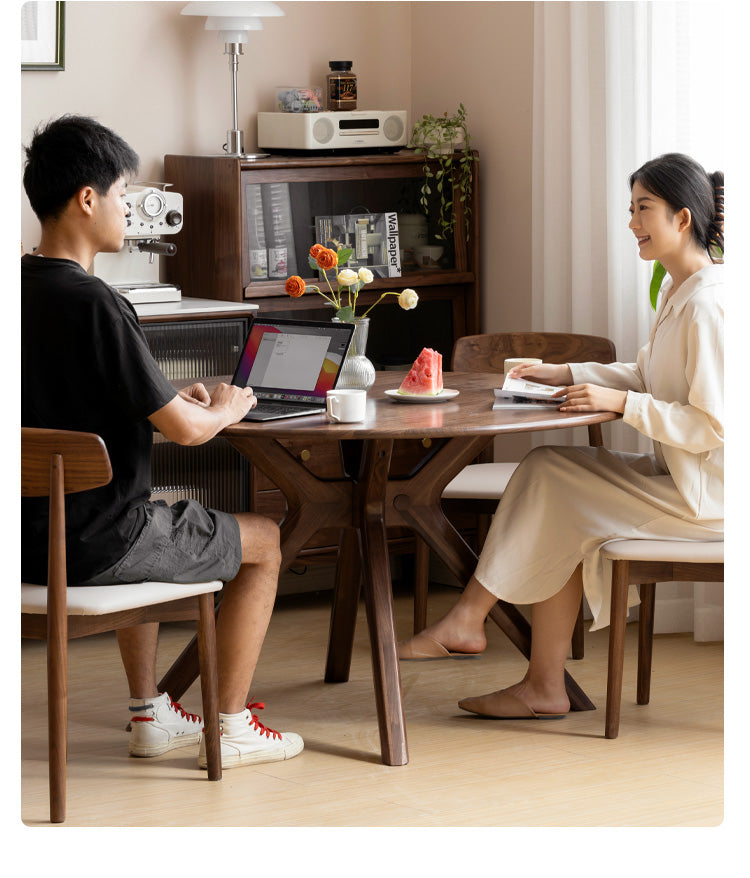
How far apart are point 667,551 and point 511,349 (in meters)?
1.14

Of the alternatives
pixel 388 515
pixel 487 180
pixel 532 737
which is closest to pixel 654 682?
pixel 532 737

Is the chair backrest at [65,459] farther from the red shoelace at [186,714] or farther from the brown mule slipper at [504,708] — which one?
the brown mule slipper at [504,708]

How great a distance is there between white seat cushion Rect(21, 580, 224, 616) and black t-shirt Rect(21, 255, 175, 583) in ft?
0.16

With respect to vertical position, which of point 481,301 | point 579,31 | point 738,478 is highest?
point 579,31

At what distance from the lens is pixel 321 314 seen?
4805 millimetres

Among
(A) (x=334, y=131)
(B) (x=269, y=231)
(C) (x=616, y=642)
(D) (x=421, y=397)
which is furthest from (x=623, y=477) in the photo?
(A) (x=334, y=131)

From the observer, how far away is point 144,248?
4.28m

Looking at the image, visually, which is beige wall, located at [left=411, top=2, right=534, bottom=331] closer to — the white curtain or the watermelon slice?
the white curtain

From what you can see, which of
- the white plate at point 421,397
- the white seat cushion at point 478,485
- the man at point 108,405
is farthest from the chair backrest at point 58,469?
the white seat cushion at point 478,485

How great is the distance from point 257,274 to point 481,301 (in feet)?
2.92

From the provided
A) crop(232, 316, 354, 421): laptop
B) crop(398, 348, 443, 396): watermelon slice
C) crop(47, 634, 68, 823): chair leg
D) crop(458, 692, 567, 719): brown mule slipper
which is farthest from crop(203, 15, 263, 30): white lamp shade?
crop(47, 634, 68, 823): chair leg

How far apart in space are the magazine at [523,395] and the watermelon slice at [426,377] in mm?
148

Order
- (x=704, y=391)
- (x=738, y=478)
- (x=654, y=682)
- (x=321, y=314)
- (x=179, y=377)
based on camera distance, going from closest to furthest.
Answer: (x=738, y=478) < (x=704, y=391) < (x=654, y=682) < (x=179, y=377) < (x=321, y=314)

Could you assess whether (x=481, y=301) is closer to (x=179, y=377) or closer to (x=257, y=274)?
(x=257, y=274)
